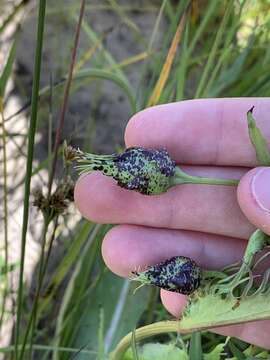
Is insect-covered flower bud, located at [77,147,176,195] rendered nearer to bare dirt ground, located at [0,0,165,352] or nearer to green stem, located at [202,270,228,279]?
green stem, located at [202,270,228,279]

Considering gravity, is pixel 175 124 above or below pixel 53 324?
above

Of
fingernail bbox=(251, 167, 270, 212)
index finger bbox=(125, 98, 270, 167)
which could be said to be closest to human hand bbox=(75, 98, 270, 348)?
index finger bbox=(125, 98, 270, 167)

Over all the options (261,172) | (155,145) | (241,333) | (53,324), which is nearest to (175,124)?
(155,145)

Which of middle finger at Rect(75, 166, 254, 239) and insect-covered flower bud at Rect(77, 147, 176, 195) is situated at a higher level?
insect-covered flower bud at Rect(77, 147, 176, 195)

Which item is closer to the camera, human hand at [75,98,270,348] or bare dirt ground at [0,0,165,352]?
human hand at [75,98,270,348]

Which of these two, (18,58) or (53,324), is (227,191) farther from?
(18,58)

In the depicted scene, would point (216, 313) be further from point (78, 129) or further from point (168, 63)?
point (78, 129)

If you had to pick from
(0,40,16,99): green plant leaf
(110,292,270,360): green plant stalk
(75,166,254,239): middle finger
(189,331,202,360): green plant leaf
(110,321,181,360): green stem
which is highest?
(0,40,16,99): green plant leaf
